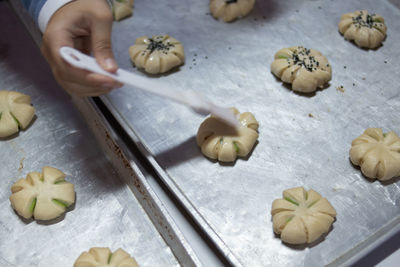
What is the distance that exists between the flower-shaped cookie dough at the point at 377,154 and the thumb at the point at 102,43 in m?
1.10

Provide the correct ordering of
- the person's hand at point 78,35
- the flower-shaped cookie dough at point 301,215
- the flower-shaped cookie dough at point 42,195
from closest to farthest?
the person's hand at point 78,35 < the flower-shaped cookie dough at point 301,215 < the flower-shaped cookie dough at point 42,195

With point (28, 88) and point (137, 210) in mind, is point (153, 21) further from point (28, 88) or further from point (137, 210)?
point (137, 210)

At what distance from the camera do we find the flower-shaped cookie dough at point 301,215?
1.58 meters

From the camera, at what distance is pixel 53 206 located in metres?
1.69

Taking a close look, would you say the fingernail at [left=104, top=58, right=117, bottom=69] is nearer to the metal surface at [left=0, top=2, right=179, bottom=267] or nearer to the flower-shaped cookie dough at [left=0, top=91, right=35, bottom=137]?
the metal surface at [left=0, top=2, right=179, bottom=267]

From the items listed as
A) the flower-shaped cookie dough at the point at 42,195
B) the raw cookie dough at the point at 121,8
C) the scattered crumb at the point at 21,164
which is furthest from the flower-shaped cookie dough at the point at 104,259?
the raw cookie dough at the point at 121,8

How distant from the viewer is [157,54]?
2156mm

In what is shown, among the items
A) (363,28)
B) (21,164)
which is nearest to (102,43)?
(21,164)

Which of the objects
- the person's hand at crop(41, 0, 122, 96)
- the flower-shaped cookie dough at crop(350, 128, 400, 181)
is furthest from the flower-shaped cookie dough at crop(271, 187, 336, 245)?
the person's hand at crop(41, 0, 122, 96)

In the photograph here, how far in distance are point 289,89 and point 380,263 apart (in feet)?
3.02

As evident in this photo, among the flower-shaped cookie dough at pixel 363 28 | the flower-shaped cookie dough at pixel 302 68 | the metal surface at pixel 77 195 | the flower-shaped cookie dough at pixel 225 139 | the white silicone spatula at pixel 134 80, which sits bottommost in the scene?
the metal surface at pixel 77 195

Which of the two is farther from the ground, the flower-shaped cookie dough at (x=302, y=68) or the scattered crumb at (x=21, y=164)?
the flower-shaped cookie dough at (x=302, y=68)

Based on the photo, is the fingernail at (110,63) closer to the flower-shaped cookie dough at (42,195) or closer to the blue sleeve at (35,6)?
the blue sleeve at (35,6)

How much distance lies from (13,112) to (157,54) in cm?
75
